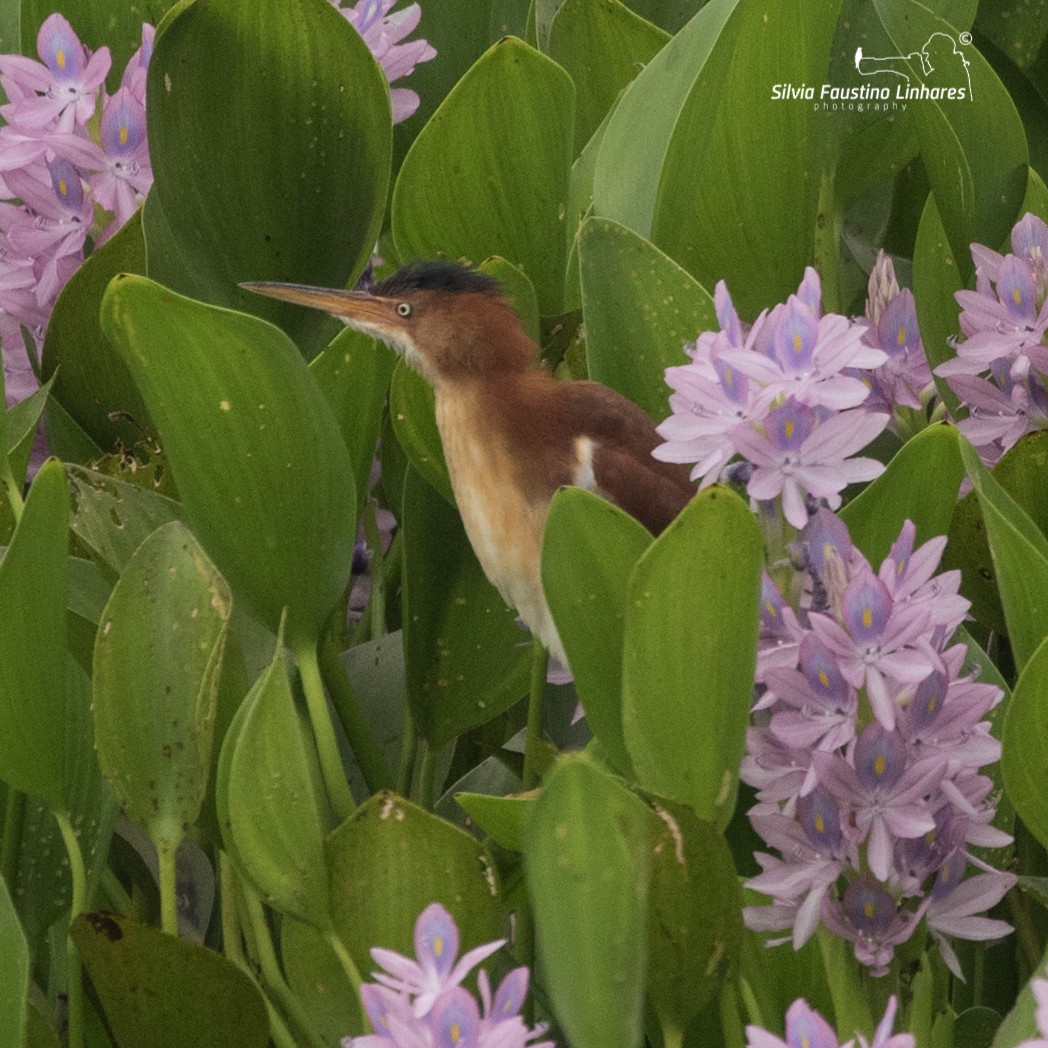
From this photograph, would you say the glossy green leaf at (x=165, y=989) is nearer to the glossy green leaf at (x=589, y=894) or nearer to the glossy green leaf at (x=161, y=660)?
the glossy green leaf at (x=161, y=660)

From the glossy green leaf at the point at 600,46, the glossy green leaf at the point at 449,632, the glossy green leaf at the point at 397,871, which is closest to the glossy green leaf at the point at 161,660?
the glossy green leaf at the point at 397,871

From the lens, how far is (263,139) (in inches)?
42.9

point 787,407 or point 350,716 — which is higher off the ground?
point 787,407

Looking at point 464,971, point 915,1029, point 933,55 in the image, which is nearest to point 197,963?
point 464,971

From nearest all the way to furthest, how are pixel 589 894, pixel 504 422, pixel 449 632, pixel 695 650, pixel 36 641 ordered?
pixel 589 894, pixel 695 650, pixel 36 641, pixel 449 632, pixel 504 422

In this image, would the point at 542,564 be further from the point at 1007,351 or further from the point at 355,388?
the point at 1007,351

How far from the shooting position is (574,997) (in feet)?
2.02

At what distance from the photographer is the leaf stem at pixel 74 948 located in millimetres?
976

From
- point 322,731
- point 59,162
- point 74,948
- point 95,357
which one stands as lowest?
point 74,948

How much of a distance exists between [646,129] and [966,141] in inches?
9.2

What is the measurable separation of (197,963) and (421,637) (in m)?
0.29

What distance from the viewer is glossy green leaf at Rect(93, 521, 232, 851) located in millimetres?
909

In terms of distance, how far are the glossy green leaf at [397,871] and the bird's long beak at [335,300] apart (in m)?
0.39

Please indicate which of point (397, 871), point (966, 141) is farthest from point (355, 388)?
point (966, 141)
